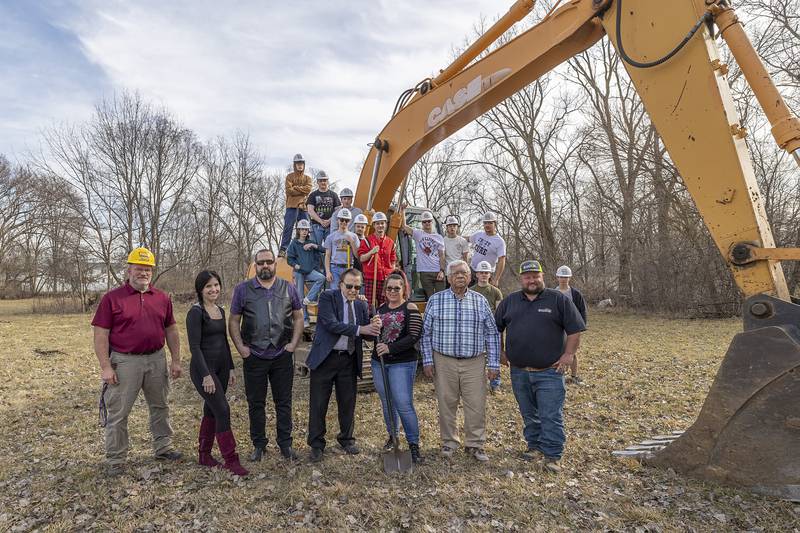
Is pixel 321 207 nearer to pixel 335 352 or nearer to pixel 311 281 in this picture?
pixel 311 281

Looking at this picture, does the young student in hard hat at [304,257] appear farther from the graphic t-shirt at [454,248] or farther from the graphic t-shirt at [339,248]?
the graphic t-shirt at [454,248]

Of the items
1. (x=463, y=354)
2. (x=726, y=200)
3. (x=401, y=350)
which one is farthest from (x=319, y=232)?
(x=726, y=200)

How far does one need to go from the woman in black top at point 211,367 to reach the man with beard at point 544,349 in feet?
9.19

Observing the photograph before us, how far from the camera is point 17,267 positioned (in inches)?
1304

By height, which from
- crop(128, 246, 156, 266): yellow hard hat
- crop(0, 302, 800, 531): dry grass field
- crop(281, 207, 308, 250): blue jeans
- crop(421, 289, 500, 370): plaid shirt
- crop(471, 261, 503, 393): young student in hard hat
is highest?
crop(281, 207, 308, 250): blue jeans

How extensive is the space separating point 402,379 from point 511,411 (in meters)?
2.21

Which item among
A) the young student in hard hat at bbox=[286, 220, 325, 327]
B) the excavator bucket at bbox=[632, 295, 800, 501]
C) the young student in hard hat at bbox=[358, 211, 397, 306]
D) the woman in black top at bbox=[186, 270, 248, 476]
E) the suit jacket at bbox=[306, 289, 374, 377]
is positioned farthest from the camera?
the young student in hard hat at bbox=[286, 220, 325, 327]

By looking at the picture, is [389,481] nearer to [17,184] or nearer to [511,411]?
[511,411]

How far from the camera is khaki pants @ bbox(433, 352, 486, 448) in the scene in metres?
4.78

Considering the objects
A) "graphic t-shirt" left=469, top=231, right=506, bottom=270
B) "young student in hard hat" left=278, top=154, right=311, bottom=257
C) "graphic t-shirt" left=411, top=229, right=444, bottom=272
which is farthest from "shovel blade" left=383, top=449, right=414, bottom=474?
"young student in hard hat" left=278, top=154, right=311, bottom=257

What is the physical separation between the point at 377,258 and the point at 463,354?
2.25 metres

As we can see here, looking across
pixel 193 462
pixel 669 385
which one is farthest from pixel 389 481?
pixel 669 385

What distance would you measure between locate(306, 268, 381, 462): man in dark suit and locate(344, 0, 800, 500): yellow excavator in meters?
2.88

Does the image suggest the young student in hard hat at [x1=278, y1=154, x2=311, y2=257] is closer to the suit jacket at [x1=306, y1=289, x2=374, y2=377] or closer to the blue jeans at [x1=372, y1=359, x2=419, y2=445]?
the suit jacket at [x1=306, y1=289, x2=374, y2=377]
